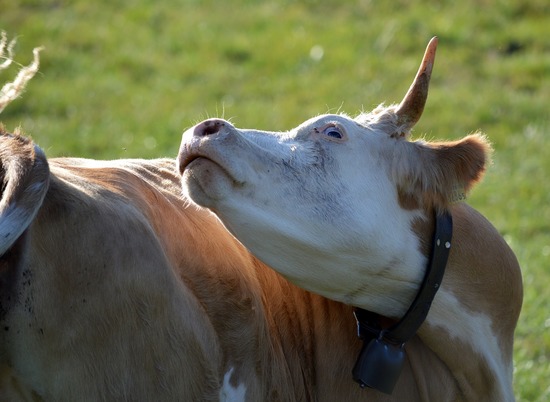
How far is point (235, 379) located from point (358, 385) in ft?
1.91

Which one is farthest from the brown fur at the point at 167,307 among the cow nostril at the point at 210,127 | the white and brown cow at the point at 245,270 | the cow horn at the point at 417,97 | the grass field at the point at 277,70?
the grass field at the point at 277,70

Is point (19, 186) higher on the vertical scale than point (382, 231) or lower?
higher

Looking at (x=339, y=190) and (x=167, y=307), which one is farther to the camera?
(x=339, y=190)

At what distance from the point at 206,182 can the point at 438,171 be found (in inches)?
35.7

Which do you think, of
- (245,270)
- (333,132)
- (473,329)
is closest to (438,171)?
(333,132)

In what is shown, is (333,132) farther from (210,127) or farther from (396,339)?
(396,339)

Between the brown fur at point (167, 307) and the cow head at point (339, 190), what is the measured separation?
0.25 ft

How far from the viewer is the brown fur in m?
3.02

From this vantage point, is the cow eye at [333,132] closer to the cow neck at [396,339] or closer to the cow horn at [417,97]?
the cow horn at [417,97]

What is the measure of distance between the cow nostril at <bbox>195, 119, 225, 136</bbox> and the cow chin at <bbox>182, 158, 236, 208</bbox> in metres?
0.11

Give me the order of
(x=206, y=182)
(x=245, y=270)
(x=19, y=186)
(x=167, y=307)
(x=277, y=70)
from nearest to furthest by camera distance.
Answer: (x=19, y=186) → (x=167, y=307) → (x=206, y=182) → (x=245, y=270) → (x=277, y=70)

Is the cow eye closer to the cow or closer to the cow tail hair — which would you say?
the cow

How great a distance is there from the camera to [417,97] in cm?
386

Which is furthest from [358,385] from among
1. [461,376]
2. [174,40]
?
[174,40]
